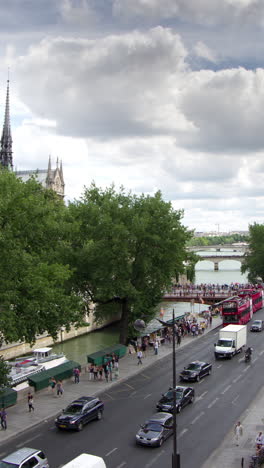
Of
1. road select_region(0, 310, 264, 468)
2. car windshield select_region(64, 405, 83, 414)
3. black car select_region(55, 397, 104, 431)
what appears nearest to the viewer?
road select_region(0, 310, 264, 468)

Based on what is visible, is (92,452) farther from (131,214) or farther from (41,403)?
(131,214)

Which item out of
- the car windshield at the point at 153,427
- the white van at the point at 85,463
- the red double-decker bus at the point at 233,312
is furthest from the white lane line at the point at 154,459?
the red double-decker bus at the point at 233,312

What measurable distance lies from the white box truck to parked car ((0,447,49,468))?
26309 mm

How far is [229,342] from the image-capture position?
4675 cm

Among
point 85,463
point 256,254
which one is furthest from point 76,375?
point 256,254

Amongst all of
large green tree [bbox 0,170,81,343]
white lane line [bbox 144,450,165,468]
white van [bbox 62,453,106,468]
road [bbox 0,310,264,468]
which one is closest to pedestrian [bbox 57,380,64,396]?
road [bbox 0,310,264,468]

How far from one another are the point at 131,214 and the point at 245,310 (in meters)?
23.4

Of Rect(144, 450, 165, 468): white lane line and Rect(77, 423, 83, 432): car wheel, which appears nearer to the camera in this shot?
Rect(144, 450, 165, 468): white lane line

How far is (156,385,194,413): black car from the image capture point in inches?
1193

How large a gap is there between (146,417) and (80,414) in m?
4.35

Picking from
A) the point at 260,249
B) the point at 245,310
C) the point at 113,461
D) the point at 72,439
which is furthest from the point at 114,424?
the point at 260,249

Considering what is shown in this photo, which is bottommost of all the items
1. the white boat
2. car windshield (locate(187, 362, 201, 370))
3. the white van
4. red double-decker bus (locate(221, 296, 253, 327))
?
the white boat

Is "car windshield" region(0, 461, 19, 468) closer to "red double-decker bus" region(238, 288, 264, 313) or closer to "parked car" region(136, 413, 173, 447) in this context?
"parked car" region(136, 413, 173, 447)

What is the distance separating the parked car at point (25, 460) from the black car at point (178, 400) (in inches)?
390
